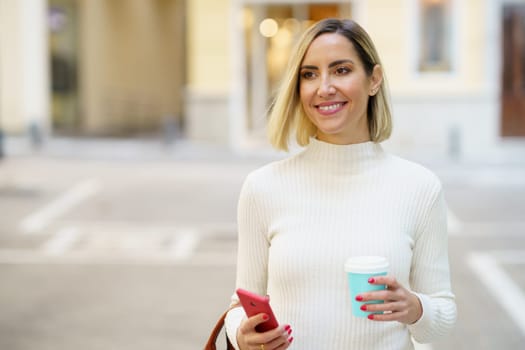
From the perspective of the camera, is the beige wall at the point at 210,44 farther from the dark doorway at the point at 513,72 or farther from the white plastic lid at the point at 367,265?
the white plastic lid at the point at 367,265

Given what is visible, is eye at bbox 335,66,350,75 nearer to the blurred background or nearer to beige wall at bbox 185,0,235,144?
the blurred background

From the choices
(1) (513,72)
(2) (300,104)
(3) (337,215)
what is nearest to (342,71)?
(2) (300,104)

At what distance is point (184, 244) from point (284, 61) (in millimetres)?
14638

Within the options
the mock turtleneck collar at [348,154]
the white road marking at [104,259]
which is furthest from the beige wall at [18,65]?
the mock turtleneck collar at [348,154]

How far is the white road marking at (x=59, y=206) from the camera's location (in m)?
12.7

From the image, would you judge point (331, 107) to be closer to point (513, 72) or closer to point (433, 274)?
point (433, 274)

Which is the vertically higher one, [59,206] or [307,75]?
[307,75]

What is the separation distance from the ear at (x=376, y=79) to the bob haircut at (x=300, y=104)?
14 millimetres

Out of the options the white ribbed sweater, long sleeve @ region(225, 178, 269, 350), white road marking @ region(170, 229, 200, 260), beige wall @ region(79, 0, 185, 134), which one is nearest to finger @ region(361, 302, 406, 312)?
the white ribbed sweater

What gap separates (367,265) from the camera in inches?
93.9

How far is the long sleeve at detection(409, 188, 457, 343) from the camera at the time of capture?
9.09ft

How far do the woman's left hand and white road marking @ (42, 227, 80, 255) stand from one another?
8.90 m

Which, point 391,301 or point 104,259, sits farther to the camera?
point 104,259

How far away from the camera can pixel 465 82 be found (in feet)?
74.3
